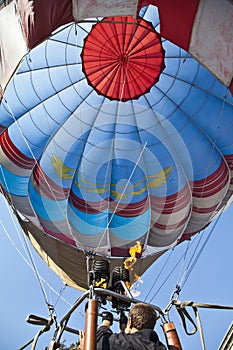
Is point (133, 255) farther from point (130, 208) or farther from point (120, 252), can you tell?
point (130, 208)

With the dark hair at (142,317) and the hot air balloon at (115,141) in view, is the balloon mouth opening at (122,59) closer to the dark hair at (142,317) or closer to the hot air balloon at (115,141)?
the hot air balloon at (115,141)

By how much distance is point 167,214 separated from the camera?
7414 mm

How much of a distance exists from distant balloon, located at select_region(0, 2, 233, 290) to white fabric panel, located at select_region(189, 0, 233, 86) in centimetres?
220

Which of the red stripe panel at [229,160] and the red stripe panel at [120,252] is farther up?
the red stripe panel at [229,160]

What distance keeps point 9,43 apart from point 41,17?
42 cm

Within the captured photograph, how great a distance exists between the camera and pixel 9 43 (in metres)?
4.32

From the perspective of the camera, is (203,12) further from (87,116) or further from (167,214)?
(167,214)

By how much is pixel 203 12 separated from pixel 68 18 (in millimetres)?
1207

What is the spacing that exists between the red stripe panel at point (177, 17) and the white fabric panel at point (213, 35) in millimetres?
54

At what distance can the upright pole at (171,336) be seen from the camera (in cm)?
226

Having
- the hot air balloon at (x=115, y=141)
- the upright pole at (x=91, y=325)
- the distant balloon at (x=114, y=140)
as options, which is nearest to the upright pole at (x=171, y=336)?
the upright pole at (x=91, y=325)

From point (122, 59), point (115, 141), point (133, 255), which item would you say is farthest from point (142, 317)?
point (133, 255)

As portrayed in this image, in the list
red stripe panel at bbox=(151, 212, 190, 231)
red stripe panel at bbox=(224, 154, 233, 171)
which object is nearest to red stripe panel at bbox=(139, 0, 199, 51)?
red stripe panel at bbox=(224, 154, 233, 171)

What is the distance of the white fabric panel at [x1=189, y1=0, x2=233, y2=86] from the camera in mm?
4176
